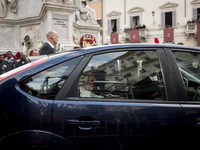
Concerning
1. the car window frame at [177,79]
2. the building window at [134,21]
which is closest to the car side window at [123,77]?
the car window frame at [177,79]

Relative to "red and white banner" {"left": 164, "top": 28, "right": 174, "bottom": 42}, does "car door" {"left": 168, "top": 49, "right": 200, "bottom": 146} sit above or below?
below

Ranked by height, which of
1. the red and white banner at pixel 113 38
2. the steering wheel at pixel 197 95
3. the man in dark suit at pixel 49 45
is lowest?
the steering wheel at pixel 197 95

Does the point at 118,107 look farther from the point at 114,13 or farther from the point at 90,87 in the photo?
the point at 114,13

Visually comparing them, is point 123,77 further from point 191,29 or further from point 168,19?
point 168,19

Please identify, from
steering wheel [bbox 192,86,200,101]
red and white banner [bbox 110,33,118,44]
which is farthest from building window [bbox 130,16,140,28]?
steering wheel [bbox 192,86,200,101]

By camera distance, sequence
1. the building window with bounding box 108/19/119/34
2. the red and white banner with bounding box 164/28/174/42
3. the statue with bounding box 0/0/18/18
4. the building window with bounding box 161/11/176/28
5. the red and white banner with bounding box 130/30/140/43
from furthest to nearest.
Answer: the building window with bounding box 108/19/119/34
the red and white banner with bounding box 130/30/140/43
the building window with bounding box 161/11/176/28
the red and white banner with bounding box 164/28/174/42
the statue with bounding box 0/0/18/18

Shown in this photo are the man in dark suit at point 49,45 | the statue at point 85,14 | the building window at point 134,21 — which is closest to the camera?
the man in dark suit at point 49,45

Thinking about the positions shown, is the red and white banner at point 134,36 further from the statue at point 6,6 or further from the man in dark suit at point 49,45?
the man in dark suit at point 49,45

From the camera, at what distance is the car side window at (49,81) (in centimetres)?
181

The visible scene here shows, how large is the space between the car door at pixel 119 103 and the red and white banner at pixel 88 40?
10.2m

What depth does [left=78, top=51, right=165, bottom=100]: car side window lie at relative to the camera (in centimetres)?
189

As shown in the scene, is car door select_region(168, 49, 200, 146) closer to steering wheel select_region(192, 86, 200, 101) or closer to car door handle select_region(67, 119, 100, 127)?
steering wheel select_region(192, 86, 200, 101)

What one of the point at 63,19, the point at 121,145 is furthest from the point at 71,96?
the point at 63,19

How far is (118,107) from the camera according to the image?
5.86ft
